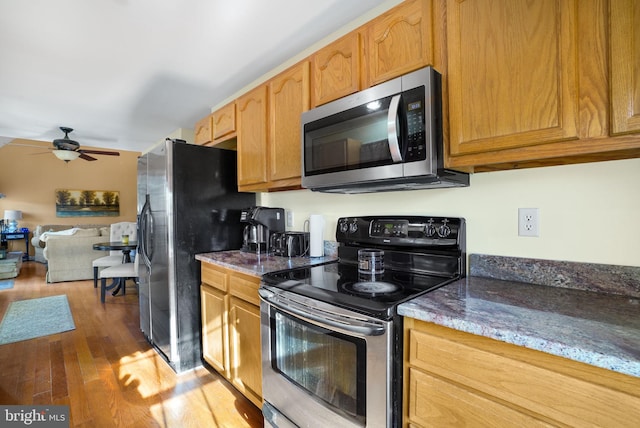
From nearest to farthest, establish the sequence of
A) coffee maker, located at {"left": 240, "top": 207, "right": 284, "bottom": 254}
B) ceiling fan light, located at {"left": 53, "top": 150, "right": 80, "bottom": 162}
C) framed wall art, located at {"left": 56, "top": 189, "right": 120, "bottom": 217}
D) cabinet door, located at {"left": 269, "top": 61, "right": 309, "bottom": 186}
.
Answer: cabinet door, located at {"left": 269, "top": 61, "right": 309, "bottom": 186} → coffee maker, located at {"left": 240, "top": 207, "right": 284, "bottom": 254} → ceiling fan light, located at {"left": 53, "top": 150, "right": 80, "bottom": 162} → framed wall art, located at {"left": 56, "top": 189, "right": 120, "bottom": 217}

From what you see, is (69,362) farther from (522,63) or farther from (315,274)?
(522,63)

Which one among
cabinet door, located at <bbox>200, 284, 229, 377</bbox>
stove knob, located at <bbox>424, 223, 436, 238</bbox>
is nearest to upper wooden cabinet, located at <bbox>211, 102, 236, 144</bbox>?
cabinet door, located at <bbox>200, 284, 229, 377</bbox>

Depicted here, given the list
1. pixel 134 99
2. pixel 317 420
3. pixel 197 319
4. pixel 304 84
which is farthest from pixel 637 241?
pixel 134 99

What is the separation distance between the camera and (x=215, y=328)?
216 cm

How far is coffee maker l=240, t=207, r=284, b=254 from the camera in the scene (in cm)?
233

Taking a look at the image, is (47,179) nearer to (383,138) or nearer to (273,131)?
(273,131)

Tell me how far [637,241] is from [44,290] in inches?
248

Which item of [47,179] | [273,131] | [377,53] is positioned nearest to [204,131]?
[273,131]

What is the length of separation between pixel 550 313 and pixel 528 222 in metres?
0.49

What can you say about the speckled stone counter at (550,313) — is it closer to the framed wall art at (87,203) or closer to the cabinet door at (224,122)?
the cabinet door at (224,122)

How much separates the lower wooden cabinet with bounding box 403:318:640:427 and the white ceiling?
1749 millimetres

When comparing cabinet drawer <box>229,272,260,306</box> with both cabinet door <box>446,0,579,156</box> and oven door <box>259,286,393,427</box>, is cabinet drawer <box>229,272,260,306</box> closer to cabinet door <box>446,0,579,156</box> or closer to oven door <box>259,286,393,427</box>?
oven door <box>259,286,393,427</box>

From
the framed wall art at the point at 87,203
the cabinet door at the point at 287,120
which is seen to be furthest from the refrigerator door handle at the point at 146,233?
the framed wall art at the point at 87,203

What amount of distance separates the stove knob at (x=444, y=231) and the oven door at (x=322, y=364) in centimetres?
63
